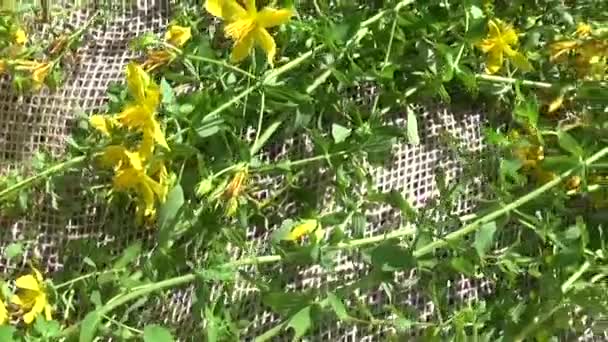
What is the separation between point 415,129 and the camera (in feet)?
2.84

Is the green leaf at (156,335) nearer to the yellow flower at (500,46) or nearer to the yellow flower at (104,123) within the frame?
the yellow flower at (104,123)

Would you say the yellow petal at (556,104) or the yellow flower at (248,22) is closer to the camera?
the yellow flower at (248,22)

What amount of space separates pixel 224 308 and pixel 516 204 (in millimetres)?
233

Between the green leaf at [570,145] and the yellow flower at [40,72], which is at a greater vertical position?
the yellow flower at [40,72]

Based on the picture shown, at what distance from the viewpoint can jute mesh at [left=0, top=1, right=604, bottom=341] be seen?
83 cm

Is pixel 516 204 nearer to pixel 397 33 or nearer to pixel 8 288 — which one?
pixel 397 33

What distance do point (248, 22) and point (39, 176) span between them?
23 cm

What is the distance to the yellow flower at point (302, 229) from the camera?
76 cm

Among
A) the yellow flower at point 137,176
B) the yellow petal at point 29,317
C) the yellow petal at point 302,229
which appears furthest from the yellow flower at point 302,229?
the yellow petal at point 29,317

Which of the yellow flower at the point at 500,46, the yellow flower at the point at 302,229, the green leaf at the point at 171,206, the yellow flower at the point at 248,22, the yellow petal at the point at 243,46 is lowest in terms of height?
the yellow flower at the point at 302,229

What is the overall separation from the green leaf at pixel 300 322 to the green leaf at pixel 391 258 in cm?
6

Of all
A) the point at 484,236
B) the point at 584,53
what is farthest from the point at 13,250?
the point at 584,53

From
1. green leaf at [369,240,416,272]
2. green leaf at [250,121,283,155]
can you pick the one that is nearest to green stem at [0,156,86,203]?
green leaf at [250,121,283,155]

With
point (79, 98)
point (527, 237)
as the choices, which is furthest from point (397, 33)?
point (79, 98)
